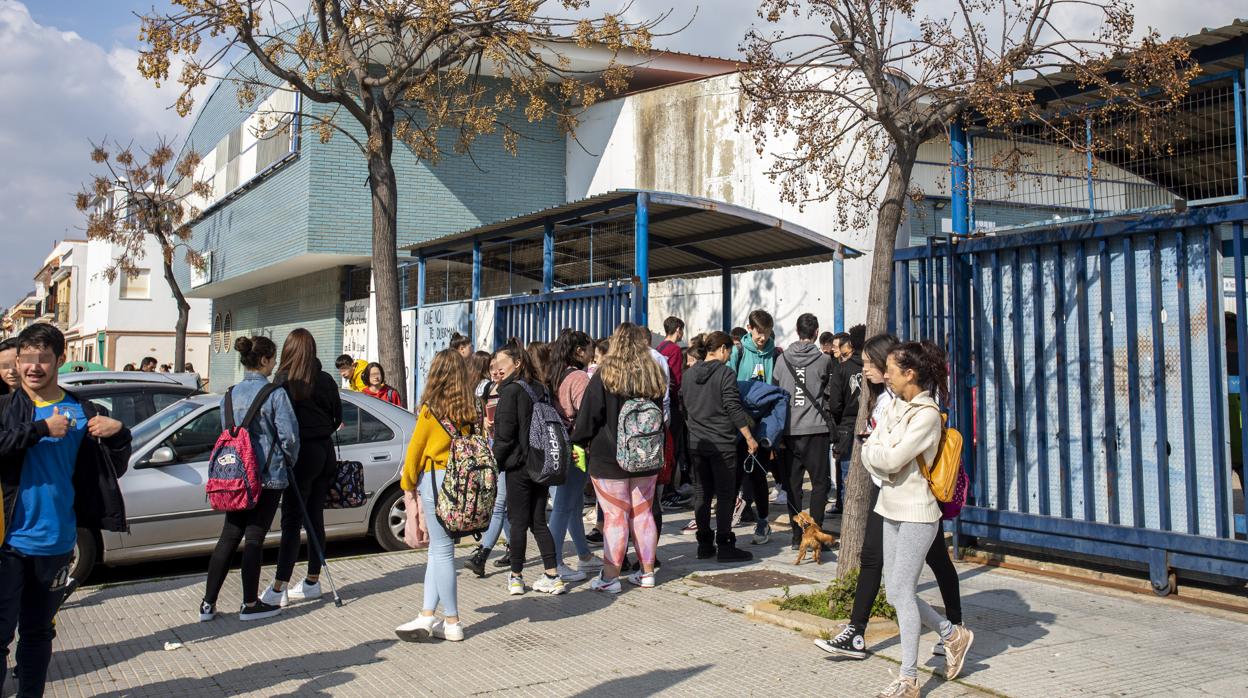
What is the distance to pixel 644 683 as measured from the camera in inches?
199

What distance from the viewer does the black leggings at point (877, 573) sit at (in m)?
5.16

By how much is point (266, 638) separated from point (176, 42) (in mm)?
7791

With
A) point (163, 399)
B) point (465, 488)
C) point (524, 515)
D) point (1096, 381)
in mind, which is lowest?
point (524, 515)

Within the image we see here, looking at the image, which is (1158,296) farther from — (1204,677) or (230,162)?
(230,162)

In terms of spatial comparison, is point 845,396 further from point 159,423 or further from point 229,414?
point 159,423

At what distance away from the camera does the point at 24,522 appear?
418 centimetres

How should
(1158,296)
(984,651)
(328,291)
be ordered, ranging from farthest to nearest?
(328,291) < (1158,296) < (984,651)

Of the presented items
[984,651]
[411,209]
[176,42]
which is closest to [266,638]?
[984,651]

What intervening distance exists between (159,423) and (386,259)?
3.96 m

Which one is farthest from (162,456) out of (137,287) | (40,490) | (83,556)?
→ (137,287)

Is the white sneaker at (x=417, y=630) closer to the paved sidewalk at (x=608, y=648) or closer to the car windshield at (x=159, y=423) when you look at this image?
the paved sidewalk at (x=608, y=648)

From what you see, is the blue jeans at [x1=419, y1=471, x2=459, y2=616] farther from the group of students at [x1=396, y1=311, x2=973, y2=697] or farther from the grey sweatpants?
the grey sweatpants

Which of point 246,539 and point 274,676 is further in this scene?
point 246,539

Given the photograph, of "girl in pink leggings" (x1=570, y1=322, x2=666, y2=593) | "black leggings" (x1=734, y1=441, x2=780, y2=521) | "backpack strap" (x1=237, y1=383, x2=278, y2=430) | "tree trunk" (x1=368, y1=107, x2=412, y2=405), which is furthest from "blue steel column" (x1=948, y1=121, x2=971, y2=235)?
"tree trunk" (x1=368, y1=107, x2=412, y2=405)
